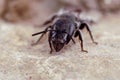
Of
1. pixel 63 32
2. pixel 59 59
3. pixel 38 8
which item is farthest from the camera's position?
pixel 38 8

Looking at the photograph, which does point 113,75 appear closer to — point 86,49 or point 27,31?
point 86,49

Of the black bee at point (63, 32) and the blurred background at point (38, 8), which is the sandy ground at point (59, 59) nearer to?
the black bee at point (63, 32)

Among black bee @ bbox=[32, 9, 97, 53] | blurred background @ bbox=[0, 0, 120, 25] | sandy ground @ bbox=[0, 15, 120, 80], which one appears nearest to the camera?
sandy ground @ bbox=[0, 15, 120, 80]

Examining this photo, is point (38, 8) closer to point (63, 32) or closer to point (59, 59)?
point (63, 32)

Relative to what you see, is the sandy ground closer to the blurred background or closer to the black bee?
the black bee

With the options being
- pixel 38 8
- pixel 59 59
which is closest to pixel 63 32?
pixel 59 59

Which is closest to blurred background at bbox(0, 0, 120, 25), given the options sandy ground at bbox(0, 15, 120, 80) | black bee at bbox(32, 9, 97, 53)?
sandy ground at bbox(0, 15, 120, 80)
